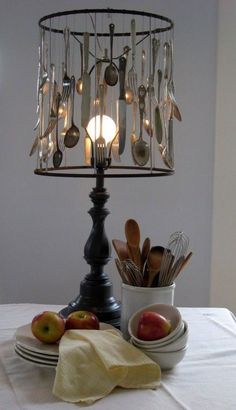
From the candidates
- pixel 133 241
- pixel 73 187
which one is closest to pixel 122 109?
pixel 133 241

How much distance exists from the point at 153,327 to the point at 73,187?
1247 mm

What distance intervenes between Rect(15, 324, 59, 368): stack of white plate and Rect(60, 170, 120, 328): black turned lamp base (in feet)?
0.65

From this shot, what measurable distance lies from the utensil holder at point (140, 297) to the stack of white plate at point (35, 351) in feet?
0.57

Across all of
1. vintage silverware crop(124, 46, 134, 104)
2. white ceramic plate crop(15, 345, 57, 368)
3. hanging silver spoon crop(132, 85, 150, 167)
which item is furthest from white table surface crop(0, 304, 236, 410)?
vintage silverware crop(124, 46, 134, 104)

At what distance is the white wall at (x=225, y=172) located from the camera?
217cm

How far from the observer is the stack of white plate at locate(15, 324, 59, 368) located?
96 centimetres

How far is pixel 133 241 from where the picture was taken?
114cm

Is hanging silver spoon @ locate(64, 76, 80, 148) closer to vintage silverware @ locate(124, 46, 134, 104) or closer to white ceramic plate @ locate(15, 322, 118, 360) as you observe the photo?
vintage silverware @ locate(124, 46, 134, 104)

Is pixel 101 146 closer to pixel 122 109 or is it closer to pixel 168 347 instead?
pixel 122 109

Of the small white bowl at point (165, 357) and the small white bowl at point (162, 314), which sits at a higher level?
the small white bowl at point (162, 314)

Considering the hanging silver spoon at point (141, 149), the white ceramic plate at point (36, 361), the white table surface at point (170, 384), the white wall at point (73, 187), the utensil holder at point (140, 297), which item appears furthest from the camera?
the white wall at point (73, 187)

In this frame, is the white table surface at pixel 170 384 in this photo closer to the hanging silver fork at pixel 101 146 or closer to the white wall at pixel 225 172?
the hanging silver fork at pixel 101 146

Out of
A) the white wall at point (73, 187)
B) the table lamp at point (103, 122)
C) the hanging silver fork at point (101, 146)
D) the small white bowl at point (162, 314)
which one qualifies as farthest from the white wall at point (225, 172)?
the small white bowl at point (162, 314)

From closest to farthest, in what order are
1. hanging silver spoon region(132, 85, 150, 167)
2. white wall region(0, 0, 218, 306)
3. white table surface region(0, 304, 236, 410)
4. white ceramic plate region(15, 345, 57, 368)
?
white table surface region(0, 304, 236, 410) → white ceramic plate region(15, 345, 57, 368) → hanging silver spoon region(132, 85, 150, 167) → white wall region(0, 0, 218, 306)
